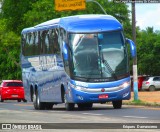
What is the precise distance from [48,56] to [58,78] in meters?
1.61

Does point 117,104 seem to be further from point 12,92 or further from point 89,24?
point 12,92

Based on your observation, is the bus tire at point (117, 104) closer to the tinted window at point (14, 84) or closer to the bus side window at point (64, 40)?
the bus side window at point (64, 40)

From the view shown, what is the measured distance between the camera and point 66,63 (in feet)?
110

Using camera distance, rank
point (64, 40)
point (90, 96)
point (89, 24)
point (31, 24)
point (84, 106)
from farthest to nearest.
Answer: point (31, 24), point (84, 106), point (89, 24), point (64, 40), point (90, 96)

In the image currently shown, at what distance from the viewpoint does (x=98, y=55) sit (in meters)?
33.2

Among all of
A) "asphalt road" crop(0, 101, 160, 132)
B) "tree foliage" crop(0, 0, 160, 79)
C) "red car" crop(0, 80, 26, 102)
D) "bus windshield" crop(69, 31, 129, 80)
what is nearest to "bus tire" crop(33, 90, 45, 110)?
"bus windshield" crop(69, 31, 129, 80)

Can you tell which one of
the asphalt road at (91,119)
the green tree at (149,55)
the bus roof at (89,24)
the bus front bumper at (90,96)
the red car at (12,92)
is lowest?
the green tree at (149,55)

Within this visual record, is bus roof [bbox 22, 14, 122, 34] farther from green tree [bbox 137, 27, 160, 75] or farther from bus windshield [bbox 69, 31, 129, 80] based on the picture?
green tree [bbox 137, 27, 160, 75]

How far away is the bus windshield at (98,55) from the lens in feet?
108

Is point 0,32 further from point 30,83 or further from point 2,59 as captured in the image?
point 30,83

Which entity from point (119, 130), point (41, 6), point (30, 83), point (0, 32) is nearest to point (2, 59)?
point (0, 32)

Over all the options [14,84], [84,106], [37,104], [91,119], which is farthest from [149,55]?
[91,119]

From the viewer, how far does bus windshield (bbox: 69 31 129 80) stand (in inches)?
1302

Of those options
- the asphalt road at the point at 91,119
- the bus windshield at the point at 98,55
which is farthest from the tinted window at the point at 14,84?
the asphalt road at the point at 91,119
